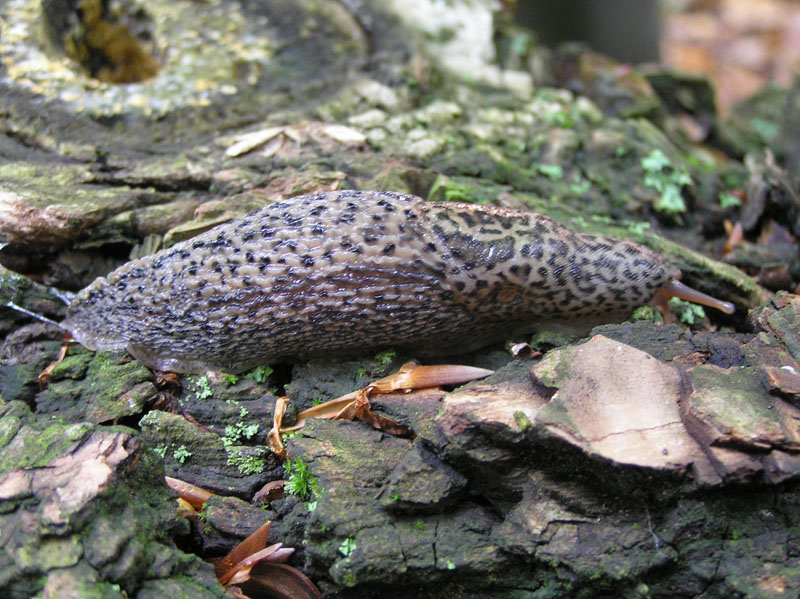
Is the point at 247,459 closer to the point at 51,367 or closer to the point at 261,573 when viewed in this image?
the point at 261,573

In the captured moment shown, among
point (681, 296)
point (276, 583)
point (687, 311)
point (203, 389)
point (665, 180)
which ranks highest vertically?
point (665, 180)

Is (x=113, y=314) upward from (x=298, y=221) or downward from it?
downward

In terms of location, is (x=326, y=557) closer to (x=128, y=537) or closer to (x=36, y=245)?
(x=128, y=537)

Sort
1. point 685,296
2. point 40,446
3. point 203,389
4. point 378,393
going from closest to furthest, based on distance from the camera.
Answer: point 40,446, point 378,393, point 203,389, point 685,296

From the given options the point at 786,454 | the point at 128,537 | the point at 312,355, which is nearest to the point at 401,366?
the point at 312,355

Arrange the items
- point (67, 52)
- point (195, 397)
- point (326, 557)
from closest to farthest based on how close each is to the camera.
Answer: point (326, 557)
point (195, 397)
point (67, 52)

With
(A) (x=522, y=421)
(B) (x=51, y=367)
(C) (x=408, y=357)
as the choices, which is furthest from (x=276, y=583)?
(B) (x=51, y=367)

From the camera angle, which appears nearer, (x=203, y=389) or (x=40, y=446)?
(x=40, y=446)
